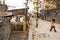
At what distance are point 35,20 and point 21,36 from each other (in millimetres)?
304

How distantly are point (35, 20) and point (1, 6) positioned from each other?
466 mm

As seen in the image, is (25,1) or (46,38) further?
(25,1)

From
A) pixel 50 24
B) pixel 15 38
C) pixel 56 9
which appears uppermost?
pixel 56 9

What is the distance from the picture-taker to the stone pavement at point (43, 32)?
6.99ft

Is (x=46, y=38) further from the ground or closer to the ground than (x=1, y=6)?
closer to the ground

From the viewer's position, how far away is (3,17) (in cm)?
221

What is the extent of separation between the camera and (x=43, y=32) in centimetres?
223

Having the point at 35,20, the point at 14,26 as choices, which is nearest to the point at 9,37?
the point at 14,26

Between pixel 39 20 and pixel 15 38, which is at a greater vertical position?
pixel 39 20

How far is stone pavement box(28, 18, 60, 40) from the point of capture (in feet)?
6.99

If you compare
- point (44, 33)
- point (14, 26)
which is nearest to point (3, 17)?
point (14, 26)

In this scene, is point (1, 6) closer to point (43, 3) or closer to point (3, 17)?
point (3, 17)

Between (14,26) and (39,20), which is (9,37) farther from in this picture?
(39,20)

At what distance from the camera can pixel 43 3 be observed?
2359mm
